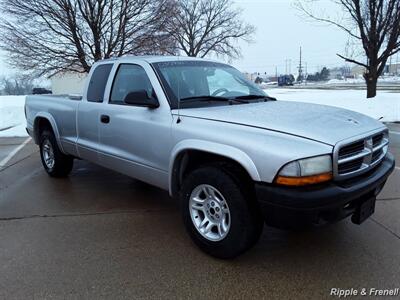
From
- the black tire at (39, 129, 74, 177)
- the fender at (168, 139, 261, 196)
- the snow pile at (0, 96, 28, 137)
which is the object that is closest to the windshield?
the fender at (168, 139, 261, 196)

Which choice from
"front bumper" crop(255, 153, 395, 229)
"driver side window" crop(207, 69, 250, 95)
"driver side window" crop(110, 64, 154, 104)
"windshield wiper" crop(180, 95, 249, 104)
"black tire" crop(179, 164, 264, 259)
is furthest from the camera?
"driver side window" crop(207, 69, 250, 95)

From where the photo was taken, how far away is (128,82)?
4.41 m

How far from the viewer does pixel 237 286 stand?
9.62ft

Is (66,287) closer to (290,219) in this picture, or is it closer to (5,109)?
(290,219)

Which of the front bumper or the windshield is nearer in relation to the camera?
the front bumper

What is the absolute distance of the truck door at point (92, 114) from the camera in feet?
15.5

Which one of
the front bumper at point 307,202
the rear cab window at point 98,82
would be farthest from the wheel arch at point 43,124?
the front bumper at point 307,202

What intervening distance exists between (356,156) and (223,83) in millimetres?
1873

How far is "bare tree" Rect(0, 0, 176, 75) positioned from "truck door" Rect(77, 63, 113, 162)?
9.43 m

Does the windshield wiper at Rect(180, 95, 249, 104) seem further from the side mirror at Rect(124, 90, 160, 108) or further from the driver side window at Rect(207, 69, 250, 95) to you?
the side mirror at Rect(124, 90, 160, 108)

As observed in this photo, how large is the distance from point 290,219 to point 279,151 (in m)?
0.50

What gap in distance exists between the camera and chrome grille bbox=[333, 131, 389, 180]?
2.84 m

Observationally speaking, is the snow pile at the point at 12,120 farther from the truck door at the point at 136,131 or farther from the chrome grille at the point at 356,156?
the chrome grille at the point at 356,156

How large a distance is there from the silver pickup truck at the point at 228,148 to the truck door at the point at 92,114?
0.06 feet
